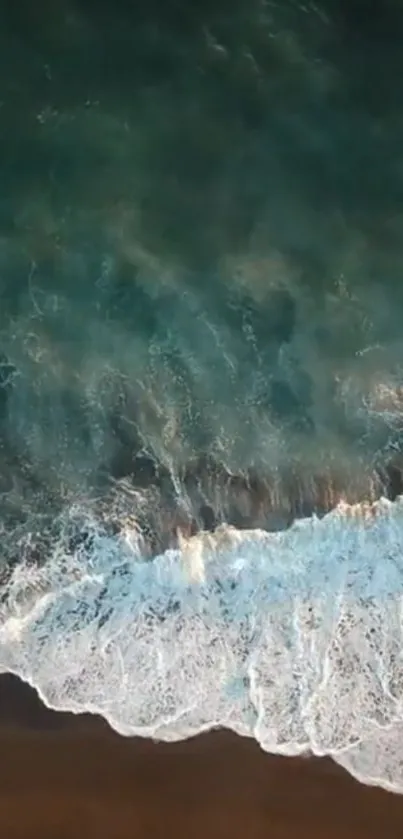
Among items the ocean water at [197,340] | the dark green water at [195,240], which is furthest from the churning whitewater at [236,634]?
the dark green water at [195,240]

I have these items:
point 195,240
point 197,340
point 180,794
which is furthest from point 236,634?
point 195,240

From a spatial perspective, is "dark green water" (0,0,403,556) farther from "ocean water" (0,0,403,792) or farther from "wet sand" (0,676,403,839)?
"wet sand" (0,676,403,839)

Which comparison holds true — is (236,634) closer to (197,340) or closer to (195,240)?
(197,340)

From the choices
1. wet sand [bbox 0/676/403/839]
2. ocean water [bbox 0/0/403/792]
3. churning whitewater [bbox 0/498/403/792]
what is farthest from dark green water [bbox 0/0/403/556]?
wet sand [bbox 0/676/403/839]

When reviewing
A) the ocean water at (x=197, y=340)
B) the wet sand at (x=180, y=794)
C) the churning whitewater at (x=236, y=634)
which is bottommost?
the wet sand at (x=180, y=794)

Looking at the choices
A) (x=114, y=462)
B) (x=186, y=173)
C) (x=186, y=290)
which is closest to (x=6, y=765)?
(x=114, y=462)

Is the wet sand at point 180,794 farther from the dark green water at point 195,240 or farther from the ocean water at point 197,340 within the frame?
the dark green water at point 195,240

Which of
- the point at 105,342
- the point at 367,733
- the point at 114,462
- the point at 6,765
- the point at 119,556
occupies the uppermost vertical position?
the point at 105,342

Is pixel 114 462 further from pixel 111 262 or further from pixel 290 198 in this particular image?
pixel 290 198
